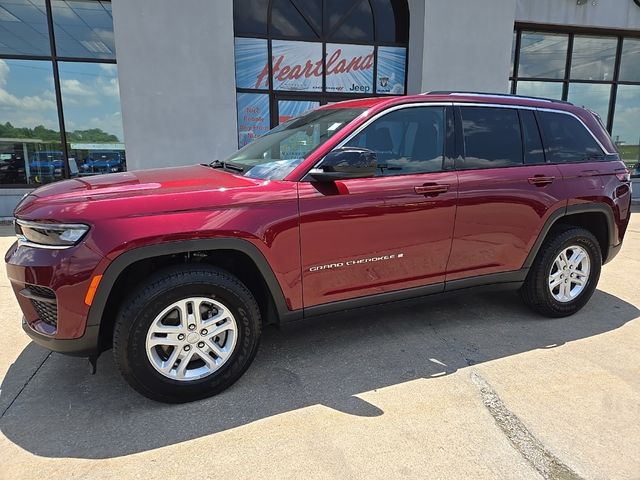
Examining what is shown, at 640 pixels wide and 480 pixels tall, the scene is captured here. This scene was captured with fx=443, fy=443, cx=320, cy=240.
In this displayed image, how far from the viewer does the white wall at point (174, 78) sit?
24.7ft

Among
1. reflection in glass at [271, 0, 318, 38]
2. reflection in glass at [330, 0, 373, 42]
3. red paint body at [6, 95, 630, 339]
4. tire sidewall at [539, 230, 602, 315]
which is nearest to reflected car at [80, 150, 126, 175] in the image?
reflection in glass at [271, 0, 318, 38]

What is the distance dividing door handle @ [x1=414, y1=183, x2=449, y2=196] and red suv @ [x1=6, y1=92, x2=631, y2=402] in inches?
0.9

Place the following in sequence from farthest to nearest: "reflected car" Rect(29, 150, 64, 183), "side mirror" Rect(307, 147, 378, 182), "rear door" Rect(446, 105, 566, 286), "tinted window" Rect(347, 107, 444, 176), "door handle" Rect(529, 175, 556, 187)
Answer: "reflected car" Rect(29, 150, 64, 183) → "door handle" Rect(529, 175, 556, 187) → "rear door" Rect(446, 105, 566, 286) → "tinted window" Rect(347, 107, 444, 176) → "side mirror" Rect(307, 147, 378, 182)

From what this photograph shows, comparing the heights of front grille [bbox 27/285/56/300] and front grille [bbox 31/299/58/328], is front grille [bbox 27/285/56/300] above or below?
above

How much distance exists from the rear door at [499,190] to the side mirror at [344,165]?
2.81 feet

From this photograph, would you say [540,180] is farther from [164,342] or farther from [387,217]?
[164,342]

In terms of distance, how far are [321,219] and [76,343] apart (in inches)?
61.7

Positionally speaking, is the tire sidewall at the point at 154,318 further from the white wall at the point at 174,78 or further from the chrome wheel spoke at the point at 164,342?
the white wall at the point at 174,78

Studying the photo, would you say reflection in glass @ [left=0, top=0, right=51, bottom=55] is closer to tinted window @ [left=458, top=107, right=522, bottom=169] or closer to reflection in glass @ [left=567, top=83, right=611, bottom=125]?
tinted window @ [left=458, top=107, right=522, bottom=169]

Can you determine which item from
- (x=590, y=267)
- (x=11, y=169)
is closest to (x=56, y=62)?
(x=11, y=169)

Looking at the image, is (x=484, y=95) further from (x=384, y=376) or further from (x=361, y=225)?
(x=384, y=376)

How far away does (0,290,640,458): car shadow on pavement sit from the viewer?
2.45 m

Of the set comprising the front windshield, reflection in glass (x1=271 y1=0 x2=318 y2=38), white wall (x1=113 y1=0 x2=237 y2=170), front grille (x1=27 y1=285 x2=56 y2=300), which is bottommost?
front grille (x1=27 y1=285 x2=56 y2=300)

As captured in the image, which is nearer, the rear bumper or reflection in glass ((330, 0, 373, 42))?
the rear bumper
